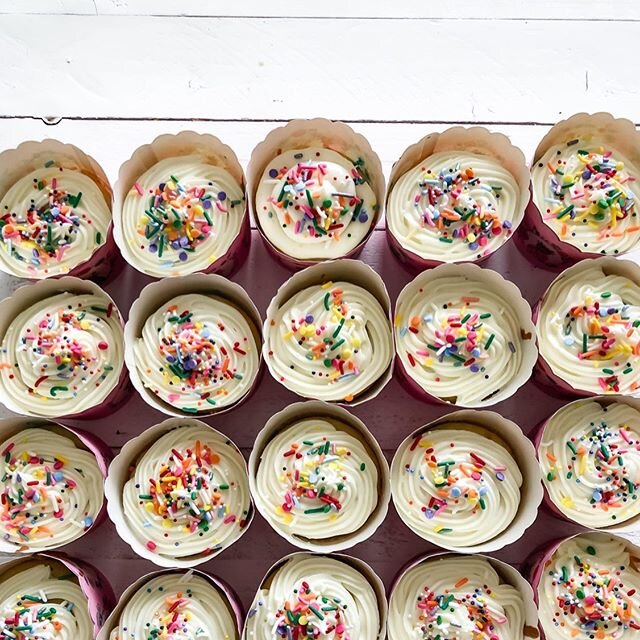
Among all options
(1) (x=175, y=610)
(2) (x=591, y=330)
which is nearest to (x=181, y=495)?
(1) (x=175, y=610)

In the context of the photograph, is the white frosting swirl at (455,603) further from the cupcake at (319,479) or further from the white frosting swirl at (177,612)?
the white frosting swirl at (177,612)

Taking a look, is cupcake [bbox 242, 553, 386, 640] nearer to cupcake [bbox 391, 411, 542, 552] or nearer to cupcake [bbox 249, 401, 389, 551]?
cupcake [bbox 249, 401, 389, 551]

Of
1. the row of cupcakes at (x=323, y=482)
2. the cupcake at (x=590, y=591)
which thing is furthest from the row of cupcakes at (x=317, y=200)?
the cupcake at (x=590, y=591)

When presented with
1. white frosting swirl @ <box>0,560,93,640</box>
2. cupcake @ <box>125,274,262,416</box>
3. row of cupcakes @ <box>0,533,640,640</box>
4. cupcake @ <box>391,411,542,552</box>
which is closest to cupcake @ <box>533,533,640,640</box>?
row of cupcakes @ <box>0,533,640,640</box>

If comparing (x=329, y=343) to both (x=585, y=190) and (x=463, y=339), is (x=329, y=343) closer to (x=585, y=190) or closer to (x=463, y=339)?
(x=463, y=339)

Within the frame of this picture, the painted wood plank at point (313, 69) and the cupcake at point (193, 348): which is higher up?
the painted wood plank at point (313, 69)
